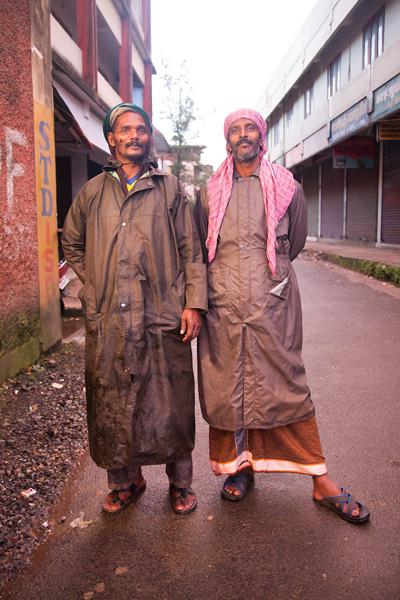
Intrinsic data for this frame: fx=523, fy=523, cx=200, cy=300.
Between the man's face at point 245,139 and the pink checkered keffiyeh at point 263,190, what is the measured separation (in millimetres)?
27

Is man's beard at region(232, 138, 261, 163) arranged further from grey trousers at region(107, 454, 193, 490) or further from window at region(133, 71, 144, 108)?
window at region(133, 71, 144, 108)

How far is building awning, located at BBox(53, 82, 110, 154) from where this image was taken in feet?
22.7

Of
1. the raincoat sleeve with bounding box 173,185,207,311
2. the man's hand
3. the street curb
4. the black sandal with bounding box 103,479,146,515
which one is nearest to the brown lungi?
the black sandal with bounding box 103,479,146,515

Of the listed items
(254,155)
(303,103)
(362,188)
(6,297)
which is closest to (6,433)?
(6,297)

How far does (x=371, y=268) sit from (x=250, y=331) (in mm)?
9529

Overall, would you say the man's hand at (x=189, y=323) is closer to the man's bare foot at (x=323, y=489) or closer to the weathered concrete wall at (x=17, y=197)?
the man's bare foot at (x=323, y=489)

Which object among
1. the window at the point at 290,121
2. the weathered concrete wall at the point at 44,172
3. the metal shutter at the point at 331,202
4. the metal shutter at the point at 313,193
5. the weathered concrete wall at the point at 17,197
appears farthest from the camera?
the window at the point at 290,121

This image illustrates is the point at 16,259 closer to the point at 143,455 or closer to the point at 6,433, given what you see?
the point at 6,433

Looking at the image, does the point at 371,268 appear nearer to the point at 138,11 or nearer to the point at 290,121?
the point at 138,11

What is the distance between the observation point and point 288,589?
206 cm

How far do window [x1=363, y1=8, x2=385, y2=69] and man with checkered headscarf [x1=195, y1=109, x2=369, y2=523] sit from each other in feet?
46.2

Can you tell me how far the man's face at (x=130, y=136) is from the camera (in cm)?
259

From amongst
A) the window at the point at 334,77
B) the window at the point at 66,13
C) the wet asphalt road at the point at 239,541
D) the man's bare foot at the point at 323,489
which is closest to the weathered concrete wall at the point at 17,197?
the wet asphalt road at the point at 239,541

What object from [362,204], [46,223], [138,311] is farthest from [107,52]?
[138,311]
